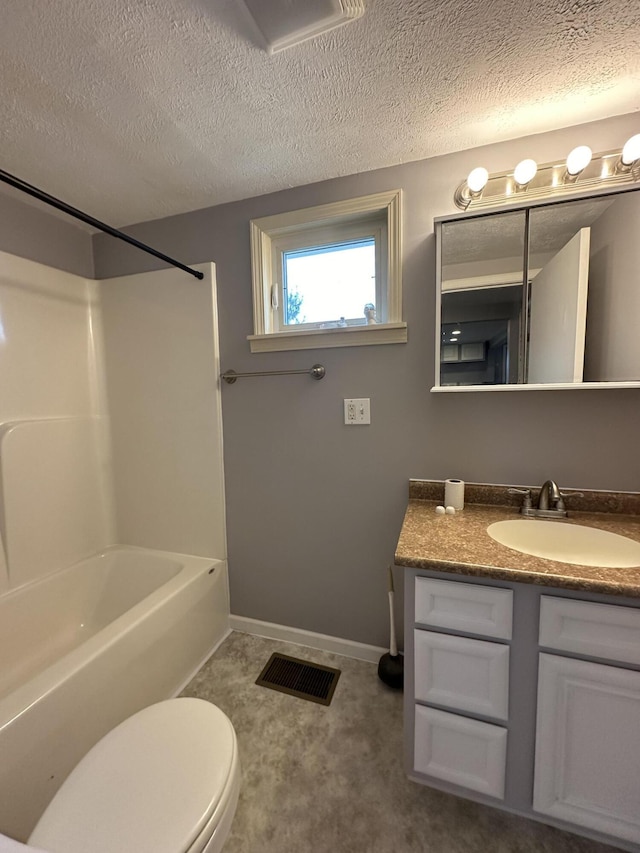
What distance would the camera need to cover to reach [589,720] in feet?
2.84

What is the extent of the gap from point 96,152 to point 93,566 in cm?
195

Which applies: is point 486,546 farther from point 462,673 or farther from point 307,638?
point 307,638

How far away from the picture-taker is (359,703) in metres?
1.40

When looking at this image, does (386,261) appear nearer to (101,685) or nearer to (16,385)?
(16,385)

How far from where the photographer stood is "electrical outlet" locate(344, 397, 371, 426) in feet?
4.98

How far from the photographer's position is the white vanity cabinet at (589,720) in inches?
32.7

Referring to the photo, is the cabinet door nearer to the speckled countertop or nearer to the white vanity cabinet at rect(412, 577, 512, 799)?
the white vanity cabinet at rect(412, 577, 512, 799)

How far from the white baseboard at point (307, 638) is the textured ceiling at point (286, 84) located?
217cm

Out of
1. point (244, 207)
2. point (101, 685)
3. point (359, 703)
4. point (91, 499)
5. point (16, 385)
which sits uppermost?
point (244, 207)

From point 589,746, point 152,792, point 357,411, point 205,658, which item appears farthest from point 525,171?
point 205,658

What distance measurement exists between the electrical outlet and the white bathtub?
3.46ft

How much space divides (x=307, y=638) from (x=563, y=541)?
1.27 meters

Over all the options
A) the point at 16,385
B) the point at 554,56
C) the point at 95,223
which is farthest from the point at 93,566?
the point at 554,56

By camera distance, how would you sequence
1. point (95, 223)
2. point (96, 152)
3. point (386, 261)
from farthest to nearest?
1. point (386, 261)
2. point (96, 152)
3. point (95, 223)
